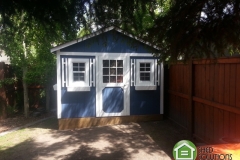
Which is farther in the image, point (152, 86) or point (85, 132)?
point (152, 86)

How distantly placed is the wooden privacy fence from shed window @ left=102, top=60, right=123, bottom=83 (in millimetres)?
2027

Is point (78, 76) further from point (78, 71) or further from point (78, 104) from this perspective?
point (78, 104)

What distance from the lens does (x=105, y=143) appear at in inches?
212

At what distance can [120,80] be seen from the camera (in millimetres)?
7312

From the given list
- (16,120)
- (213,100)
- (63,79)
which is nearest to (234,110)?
(213,100)

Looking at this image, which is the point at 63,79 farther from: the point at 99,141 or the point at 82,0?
the point at 82,0

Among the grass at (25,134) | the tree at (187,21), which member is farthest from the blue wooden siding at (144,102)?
the tree at (187,21)

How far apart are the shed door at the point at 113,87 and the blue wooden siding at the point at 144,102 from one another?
7.7 inches

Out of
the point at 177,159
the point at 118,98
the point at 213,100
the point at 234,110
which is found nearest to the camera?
the point at 177,159

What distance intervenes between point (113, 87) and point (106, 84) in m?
0.29

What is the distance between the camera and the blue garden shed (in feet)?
22.5

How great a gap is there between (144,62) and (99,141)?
11.1ft

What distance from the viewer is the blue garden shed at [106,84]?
22.5 ft
